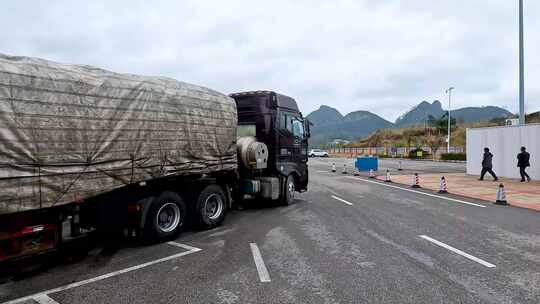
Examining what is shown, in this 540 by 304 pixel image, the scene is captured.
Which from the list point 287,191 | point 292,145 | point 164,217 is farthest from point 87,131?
point 292,145

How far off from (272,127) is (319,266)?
19.4 feet

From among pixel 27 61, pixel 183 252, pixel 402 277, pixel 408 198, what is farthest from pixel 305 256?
pixel 408 198

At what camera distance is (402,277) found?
4879 mm

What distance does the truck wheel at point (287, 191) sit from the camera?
441 inches

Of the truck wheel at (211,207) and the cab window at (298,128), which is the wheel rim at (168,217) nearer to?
the truck wheel at (211,207)

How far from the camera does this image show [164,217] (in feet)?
23.2

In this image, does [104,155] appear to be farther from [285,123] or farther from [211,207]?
[285,123]

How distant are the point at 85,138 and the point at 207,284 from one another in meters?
3.03

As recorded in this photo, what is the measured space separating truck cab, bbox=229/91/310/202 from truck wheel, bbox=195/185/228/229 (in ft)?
6.02

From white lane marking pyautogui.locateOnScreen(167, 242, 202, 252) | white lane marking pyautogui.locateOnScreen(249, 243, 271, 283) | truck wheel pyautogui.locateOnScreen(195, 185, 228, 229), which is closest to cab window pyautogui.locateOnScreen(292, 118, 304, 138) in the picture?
truck wheel pyautogui.locateOnScreen(195, 185, 228, 229)

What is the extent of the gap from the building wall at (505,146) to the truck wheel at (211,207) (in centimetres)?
1780

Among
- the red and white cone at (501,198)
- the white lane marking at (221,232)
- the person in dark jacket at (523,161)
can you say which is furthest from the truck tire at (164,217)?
the person in dark jacket at (523,161)

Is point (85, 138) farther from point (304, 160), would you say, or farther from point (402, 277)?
point (304, 160)

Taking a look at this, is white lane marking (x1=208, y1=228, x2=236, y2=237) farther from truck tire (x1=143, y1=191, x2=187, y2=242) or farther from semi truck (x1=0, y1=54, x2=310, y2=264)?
truck tire (x1=143, y1=191, x2=187, y2=242)
